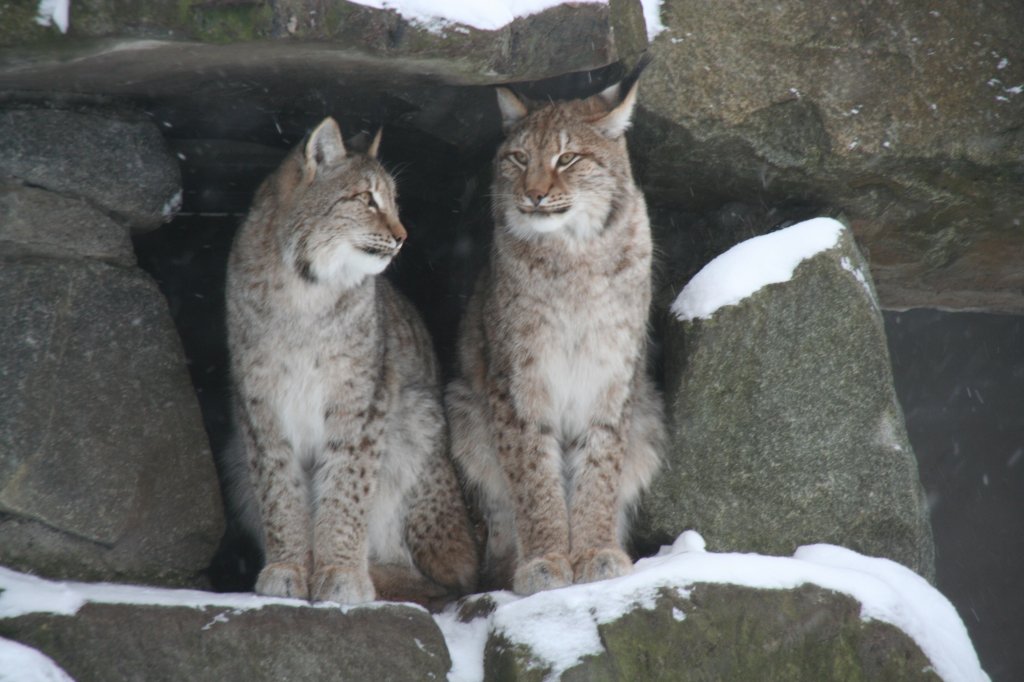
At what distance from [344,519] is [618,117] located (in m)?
2.18

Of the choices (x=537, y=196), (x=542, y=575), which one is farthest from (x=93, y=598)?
(x=537, y=196)

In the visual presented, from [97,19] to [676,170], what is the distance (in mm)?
2924

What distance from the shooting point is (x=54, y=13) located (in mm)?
3945

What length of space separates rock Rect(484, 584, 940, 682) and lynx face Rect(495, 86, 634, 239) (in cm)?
172

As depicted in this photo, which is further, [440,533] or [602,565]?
[440,533]

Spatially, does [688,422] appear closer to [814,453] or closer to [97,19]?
[814,453]

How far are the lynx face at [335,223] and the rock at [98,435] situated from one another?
780mm

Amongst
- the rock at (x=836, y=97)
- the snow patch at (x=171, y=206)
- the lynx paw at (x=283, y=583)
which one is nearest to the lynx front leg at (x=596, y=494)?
the lynx paw at (x=283, y=583)

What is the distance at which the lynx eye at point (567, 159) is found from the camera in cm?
528

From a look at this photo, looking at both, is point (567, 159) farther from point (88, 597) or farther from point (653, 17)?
point (88, 597)

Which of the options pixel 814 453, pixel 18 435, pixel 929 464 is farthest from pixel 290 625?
pixel 929 464

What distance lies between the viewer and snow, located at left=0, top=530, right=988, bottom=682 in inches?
171

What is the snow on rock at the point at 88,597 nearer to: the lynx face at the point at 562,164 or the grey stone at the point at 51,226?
the grey stone at the point at 51,226

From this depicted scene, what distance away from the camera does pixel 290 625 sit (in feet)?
14.6
